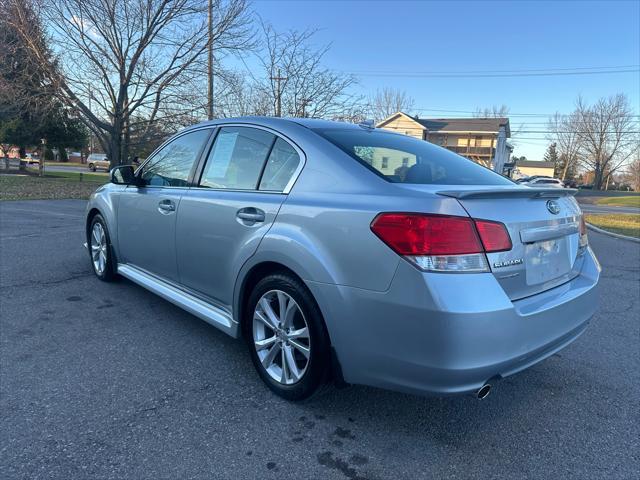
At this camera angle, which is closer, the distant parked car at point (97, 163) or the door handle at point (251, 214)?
the door handle at point (251, 214)

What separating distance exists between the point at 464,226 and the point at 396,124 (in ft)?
146

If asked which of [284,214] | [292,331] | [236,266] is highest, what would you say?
[284,214]

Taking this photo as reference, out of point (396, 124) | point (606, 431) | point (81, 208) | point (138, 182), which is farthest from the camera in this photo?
point (396, 124)

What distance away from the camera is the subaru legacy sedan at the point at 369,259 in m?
1.93

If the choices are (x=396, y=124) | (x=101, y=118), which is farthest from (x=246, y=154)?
(x=396, y=124)

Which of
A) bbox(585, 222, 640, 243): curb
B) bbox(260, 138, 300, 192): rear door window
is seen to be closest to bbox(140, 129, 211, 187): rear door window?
bbox(260, 138, 300, 192): rear door window

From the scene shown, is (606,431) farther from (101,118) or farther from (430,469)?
(101,118)

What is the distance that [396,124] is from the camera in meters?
44.2

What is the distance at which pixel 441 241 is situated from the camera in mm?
1927

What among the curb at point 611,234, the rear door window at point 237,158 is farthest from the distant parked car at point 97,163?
the rear door window at point 237,158

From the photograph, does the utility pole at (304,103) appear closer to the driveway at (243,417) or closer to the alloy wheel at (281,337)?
the driveway at (243,417)

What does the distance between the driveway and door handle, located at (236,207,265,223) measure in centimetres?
106

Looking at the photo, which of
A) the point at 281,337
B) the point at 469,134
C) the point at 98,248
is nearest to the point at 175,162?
the point at 98,248

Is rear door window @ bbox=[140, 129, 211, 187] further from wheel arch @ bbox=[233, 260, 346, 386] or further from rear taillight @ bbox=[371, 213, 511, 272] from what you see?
rear taillight @ bbox=[371, 213, 511, 272]
